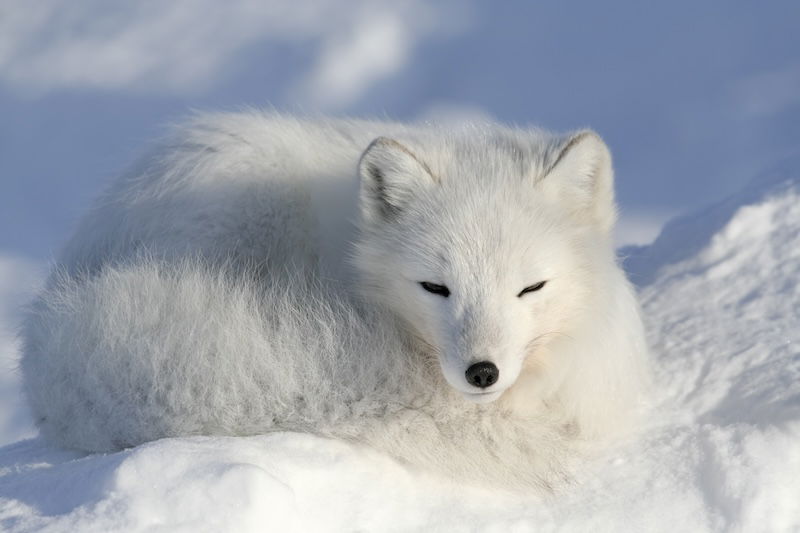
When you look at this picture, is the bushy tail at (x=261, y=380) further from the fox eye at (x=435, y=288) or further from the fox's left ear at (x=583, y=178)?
the fox's left ear at (x=583, y=178)

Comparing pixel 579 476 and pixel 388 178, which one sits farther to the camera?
pixel 388 178

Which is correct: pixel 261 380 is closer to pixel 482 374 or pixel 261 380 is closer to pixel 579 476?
pixel 482 374

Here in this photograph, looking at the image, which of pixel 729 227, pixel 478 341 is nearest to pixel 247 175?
pixel 478 341

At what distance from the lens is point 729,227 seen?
3.73 meters

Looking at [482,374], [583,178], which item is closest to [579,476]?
[482,374]

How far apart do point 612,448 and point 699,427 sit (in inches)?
10.7

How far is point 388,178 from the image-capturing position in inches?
99.0

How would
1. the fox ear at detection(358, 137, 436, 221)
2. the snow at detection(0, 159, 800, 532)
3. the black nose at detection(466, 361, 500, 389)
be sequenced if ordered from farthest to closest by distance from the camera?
the fox ear at detection(358, 137, 436, 221), the black nose at detection(466, 361, 500, 389), the snow at detection(0, 159, 800, 532)

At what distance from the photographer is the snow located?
5.98 ft

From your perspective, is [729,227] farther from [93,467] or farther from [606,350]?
[93,467]

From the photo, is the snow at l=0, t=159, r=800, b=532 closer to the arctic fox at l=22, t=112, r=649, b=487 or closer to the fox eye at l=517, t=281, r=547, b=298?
the arctic fox at l=22, t=112, r=649, b=487

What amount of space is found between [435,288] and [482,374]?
0.30 meters

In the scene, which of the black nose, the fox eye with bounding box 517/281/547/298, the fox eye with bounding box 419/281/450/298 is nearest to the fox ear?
the fox eye with bounding box 419/281/450/298

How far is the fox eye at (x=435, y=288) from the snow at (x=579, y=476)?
17.2 inches
